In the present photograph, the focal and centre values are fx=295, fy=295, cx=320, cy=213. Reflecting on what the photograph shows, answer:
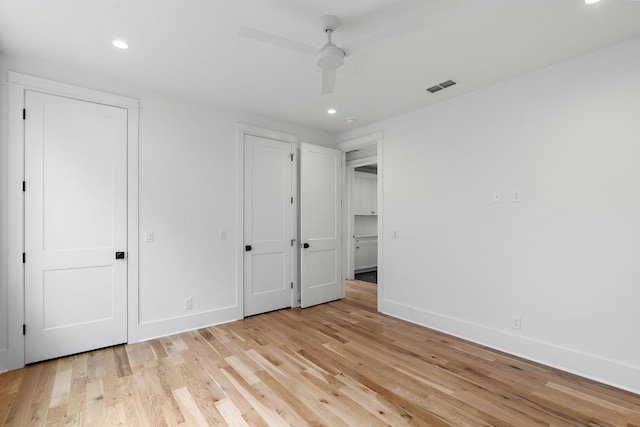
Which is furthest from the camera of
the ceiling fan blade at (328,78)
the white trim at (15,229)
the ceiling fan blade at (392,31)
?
the white trim at (15,229)

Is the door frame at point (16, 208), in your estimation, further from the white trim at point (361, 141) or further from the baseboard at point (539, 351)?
the baseboard at point (539, 351)

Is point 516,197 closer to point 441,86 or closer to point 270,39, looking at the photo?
point 441,86

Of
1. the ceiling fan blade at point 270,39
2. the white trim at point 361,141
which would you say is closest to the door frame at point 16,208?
the ceiling fan blade at point 270,39

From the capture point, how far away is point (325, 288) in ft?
14.8

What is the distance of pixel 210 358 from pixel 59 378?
1142 mm

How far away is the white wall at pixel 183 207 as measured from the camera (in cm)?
315

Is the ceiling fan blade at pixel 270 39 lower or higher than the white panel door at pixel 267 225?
higher

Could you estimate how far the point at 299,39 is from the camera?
7.48 feet

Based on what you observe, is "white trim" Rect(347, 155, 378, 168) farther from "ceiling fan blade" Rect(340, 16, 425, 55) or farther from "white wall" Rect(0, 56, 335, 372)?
"ceiling fan blade" Rect(340, 16, 425, 55)

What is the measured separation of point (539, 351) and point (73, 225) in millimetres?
4449

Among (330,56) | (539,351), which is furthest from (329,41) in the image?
(539,351)

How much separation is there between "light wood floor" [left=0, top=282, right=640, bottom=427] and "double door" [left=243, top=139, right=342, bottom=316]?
982 mm

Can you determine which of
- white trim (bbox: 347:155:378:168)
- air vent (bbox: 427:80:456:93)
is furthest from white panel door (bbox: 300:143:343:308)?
air vent (bbox: 427:80:456:93)

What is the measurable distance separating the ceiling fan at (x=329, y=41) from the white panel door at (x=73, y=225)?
2.05m
